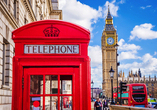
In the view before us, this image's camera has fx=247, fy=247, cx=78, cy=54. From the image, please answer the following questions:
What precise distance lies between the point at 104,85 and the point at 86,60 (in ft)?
399

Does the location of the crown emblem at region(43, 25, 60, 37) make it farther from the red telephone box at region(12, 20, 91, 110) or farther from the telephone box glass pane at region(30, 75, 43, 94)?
the telephone box glass pane at region(30, 75, 43, 94)

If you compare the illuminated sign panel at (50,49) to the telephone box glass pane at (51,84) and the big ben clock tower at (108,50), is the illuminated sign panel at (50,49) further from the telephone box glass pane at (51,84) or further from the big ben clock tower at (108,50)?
the big ben clock tower at (108,50)

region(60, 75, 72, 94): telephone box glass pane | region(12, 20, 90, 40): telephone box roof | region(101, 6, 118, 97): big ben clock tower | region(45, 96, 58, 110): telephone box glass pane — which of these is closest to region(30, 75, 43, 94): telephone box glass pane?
region(45, 96, 58, 110): telephone box glass pane

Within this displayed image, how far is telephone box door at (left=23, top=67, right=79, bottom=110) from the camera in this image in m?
3.42

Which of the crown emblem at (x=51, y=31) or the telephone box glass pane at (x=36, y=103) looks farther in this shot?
the crown emblem at (x=51, y=31)

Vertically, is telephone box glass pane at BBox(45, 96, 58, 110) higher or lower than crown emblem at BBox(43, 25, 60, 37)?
lower

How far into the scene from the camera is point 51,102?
3.42 metres

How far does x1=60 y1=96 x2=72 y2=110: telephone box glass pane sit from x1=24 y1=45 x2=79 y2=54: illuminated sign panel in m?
0.65

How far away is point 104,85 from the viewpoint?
124 metres

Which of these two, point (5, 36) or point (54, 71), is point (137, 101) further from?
point (54, 71)

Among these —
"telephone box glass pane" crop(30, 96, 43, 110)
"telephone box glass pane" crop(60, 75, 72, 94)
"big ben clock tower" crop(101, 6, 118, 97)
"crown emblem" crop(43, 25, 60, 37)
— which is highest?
"big ben clock tower" crop(101, 6, 118, 97)

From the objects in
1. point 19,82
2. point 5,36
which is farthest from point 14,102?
point 5,36

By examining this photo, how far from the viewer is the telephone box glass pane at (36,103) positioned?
341 centimetres

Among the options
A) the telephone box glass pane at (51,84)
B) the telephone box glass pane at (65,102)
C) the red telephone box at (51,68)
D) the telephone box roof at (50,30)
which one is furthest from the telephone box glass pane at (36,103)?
the telephone box roof at (50,30)
